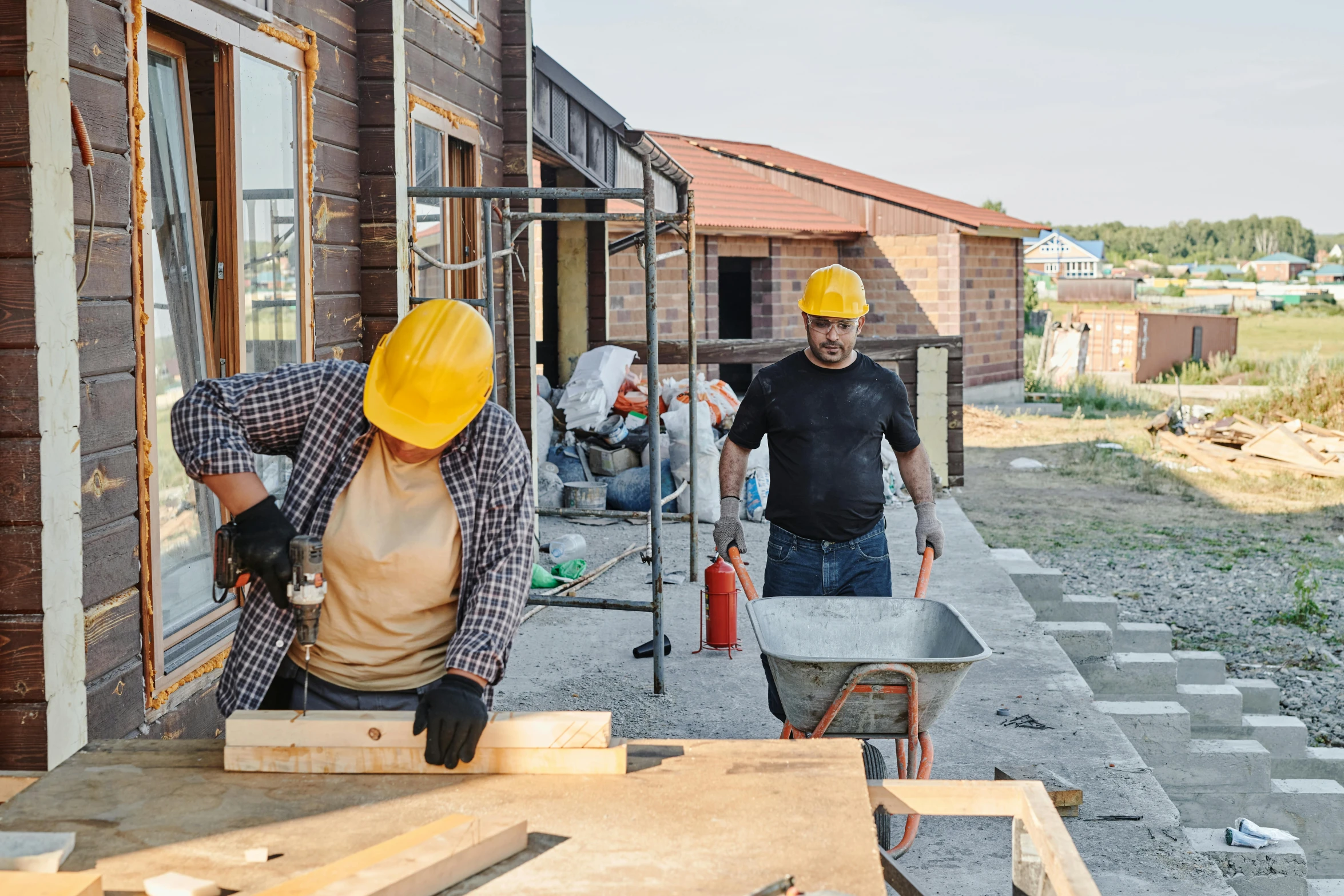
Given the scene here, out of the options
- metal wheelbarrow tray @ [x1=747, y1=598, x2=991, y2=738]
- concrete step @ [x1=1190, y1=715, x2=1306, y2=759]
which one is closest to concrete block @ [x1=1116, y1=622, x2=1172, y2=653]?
concrete step @ [x1=1190, y1=715, x2=1306, y2=759]

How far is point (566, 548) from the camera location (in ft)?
28.9

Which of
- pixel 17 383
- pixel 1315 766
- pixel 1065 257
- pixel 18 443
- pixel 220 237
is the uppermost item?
pixel 1065 257

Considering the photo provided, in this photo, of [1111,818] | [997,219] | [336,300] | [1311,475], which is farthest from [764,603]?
[997,219]

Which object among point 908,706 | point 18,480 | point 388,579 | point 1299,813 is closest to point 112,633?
point 18,480

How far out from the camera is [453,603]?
112 inches

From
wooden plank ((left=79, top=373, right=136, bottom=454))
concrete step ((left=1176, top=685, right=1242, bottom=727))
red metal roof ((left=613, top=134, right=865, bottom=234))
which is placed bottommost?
concrete step ((left=1176, top=685, right=1242, bottom=727))

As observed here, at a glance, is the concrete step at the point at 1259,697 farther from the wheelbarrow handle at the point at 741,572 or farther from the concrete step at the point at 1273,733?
the wheelbarrow handle at the point at 741,572

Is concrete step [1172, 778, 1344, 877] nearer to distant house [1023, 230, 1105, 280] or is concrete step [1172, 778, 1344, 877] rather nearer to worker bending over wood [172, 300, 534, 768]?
worker bending over wood [172, 300, 534, 768]

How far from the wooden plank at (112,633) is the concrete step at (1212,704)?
5273 mm

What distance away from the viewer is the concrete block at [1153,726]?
5742 mm

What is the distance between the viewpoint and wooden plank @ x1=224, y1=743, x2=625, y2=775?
2.45m

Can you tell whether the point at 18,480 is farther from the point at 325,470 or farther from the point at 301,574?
the point at 301,574

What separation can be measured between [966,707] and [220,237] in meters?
3.85

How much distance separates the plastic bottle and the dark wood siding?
17.5 feet
